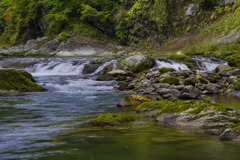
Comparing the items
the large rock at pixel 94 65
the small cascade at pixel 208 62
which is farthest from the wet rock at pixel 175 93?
the large rock at pixel 94 65

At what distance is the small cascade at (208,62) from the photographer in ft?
63.7

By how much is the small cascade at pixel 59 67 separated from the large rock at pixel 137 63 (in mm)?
3698

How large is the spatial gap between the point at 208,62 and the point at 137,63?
220 inches

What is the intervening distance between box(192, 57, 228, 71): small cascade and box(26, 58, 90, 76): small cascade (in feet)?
28.5

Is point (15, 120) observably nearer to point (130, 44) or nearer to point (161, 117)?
point (161, 117)

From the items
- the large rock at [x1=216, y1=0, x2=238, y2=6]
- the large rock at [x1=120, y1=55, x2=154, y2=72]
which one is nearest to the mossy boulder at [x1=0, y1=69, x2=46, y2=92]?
the large rock at [x1=120, y1=55, x2=154, y2=72]

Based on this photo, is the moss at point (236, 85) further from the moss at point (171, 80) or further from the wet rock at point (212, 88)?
the moss at point (171, 80)

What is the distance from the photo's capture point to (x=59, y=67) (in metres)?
21.0

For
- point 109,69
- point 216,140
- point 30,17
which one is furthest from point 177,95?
point 30,17

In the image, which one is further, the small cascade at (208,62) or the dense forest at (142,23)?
the dense forest at (142,23)

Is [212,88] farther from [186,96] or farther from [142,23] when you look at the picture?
[142,23]

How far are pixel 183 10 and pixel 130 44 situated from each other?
722 cm

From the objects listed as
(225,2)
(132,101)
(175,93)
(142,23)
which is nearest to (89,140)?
(132,101)

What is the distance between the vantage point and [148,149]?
12.8 ft
